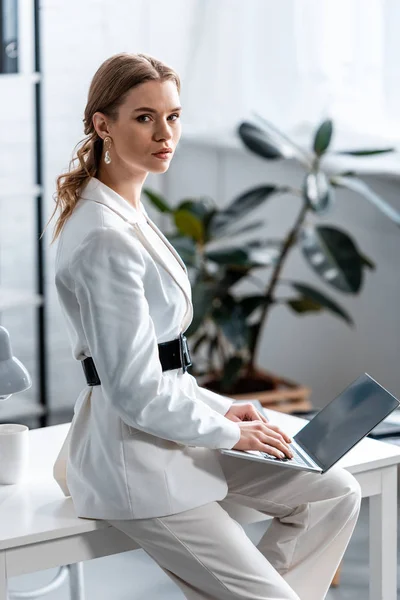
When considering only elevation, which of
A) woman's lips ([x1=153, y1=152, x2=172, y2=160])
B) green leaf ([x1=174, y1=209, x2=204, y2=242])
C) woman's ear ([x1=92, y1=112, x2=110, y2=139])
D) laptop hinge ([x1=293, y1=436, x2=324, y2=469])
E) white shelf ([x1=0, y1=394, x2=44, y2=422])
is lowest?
white shelf ([x1=0, y1=394, x2=44, y2=422])

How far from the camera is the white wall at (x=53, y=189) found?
13.6 feet

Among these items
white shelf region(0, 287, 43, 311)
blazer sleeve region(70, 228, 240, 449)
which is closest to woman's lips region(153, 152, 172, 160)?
blazer sleeve region(70, 228, 240, 449)

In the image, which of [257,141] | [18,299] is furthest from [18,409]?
[257,141]

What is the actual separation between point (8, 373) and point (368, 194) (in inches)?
75.7

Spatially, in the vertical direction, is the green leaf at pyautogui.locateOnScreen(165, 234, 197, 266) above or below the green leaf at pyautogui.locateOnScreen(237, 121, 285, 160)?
below

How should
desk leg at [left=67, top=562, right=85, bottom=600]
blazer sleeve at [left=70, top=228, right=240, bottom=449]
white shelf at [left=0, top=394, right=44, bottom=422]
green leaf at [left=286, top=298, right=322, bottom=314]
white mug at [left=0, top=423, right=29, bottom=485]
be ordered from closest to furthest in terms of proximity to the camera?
blazer sleeve at [left=70, top=228, right=240, bottom=449] < white mug at [left=0, top=423, right=29, bottom=485] < desk leg at [left=67, top=562, right=85, bottom=600] < green leaf at [left=286, top=298, right=322, bottom=314] < white shelf at [left=0, top=394, right=44, bottom=422]

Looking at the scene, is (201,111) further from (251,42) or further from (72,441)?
(72,441)

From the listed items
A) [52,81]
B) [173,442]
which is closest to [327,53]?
[52,81]

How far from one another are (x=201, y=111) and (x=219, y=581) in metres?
3.19

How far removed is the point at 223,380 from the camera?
11.7 ft

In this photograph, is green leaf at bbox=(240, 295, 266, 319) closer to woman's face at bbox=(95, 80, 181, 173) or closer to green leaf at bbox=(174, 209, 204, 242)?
green leaf at bbox=(174, 209, 204, 242)

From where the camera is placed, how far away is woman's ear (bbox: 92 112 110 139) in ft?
5.67

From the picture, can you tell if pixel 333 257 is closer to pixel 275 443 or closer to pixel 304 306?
pixel 304 306

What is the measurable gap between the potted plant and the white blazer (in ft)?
5.33
